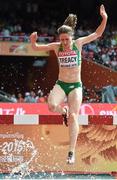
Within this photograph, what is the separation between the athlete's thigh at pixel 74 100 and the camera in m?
7.66

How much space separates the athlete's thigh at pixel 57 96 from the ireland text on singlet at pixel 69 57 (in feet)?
1.11

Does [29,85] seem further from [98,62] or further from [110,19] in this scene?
[110,19]

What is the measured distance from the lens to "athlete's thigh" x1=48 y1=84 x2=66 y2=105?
7578 millimetres

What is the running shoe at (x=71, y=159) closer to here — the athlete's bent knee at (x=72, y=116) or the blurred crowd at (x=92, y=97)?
the athlete's bent knee at (x=72, y=116)

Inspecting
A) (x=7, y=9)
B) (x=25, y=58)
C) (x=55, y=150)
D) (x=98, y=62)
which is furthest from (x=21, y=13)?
(x=55, y=150)

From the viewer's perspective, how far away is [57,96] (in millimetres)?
7656

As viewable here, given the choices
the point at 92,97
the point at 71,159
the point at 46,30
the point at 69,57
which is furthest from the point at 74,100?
the point at 46,30

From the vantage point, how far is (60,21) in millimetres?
23328

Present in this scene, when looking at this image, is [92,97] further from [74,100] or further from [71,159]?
[71,159]

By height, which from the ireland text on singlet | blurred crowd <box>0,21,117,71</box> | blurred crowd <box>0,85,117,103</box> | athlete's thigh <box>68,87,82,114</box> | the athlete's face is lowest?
athlete's thigh <box>68,87,82,114</box>

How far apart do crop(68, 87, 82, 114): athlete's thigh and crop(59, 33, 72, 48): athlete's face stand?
0.61 metres

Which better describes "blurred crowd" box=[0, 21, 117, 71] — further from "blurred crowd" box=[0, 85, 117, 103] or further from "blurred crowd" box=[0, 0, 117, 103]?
"blurred crowd" box=[0, 85, 117, 103]

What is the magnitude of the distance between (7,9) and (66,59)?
1733 centimetres

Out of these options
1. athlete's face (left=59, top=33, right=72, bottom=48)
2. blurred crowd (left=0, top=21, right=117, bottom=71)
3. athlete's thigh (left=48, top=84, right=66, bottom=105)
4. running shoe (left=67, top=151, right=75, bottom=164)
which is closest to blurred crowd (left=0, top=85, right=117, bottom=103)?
blurred crowd (left=0, top=21, right=117, bottom=71)
